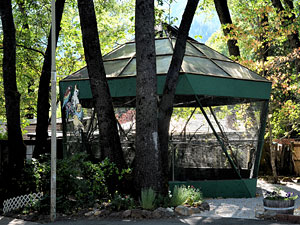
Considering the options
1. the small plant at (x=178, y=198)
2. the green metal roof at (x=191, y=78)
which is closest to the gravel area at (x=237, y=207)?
the small plant at (x=178, y=198)

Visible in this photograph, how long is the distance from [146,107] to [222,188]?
3.78 meters

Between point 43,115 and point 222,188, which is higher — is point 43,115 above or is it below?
above

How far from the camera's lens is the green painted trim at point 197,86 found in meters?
12.0

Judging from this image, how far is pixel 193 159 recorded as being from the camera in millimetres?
12883

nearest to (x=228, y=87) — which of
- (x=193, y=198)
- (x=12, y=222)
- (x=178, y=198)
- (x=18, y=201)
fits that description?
(x=193, y=198)

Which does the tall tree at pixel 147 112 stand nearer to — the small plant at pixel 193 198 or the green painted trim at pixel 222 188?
the small plant at pixel 193 198

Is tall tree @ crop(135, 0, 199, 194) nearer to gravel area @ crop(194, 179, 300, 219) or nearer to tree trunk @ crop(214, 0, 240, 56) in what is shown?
gravel area @ crop(194, 179, 300, 219)

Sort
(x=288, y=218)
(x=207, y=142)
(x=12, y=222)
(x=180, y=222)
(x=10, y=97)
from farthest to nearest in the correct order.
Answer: (x=207, y=142), (x=10, y=97), (x=12, y=222), (x=180, y=222), (x=288, y=218)

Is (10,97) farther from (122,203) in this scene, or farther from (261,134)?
(261,134)

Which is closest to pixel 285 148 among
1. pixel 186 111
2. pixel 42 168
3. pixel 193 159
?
pixel 186 111

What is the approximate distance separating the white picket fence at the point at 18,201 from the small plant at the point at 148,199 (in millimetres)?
2629

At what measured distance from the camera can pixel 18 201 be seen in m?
10.7

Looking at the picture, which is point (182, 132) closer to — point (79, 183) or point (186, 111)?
point (186, 111)

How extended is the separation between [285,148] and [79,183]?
10032 millimetres
